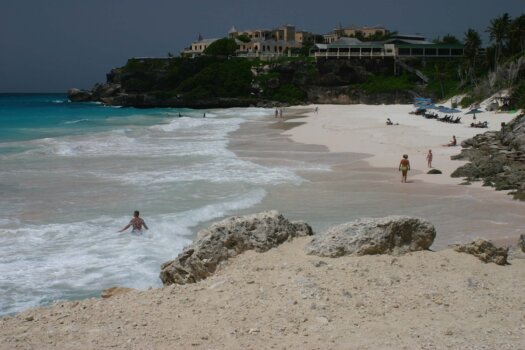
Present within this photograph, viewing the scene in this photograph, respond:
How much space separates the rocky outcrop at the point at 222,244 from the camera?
8109mm

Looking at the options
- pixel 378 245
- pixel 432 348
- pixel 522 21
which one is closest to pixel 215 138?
pixel 378 245

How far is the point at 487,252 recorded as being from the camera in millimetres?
8266

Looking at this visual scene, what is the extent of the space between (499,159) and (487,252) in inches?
575

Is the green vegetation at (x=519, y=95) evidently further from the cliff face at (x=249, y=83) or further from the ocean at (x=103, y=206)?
the cliff face at (x=249, y=83)

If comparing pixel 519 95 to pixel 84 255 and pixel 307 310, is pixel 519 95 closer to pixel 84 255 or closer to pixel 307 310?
pixel 84 255

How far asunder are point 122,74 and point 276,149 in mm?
86685

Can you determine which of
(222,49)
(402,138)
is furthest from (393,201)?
(222,49)

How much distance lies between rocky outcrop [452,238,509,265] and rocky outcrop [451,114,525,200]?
9181 millimetres

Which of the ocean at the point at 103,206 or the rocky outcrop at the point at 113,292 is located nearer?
the rocky outcrop at the point at 113,292

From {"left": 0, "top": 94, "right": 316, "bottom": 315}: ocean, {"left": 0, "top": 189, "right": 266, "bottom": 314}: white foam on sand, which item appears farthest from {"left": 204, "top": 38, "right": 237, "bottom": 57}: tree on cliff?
{"left": 0, "top": 189, "right": 266, "bottom": 314}: white foam on sand

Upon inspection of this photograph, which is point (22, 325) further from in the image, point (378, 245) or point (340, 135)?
point (340, 135)

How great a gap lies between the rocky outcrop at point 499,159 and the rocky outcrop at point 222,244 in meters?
11.1

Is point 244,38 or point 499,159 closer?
point 499,159

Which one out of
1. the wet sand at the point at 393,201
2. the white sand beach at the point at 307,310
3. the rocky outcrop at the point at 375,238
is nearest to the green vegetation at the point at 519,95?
the wet sand at the point at 393,201
